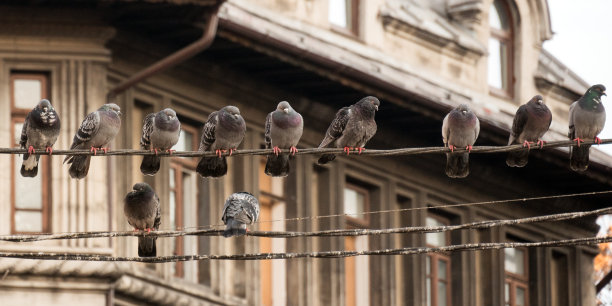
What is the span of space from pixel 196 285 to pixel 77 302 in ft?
11.3

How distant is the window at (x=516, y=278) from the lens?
50.3m

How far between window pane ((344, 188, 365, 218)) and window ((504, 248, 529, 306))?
484cm

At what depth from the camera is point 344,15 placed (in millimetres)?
46938

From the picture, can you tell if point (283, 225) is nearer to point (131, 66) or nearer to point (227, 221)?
point (131, 66)

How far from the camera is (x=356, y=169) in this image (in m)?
45.9

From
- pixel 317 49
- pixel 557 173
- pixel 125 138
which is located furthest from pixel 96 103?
pixel 557 173

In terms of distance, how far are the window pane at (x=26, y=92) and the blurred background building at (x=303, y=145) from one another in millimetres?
32

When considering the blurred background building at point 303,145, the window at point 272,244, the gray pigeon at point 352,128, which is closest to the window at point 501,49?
the blurred background building at point 303,145

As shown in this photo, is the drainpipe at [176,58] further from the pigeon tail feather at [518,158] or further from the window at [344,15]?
the pigeon tail feather at [518,158]

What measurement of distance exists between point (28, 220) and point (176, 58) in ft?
10.3

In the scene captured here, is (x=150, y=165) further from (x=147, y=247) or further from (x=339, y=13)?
(x=339, y=13)

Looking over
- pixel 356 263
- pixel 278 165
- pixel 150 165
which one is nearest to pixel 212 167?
pixel 150 165

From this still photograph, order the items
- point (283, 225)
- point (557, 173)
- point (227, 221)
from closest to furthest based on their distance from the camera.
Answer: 1. point (227, 221)
2. point (283, 225)
3. point (557, 173)

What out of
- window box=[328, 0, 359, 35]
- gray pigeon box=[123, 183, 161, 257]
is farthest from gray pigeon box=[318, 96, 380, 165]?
window box=[328, 0, 359, 35]
